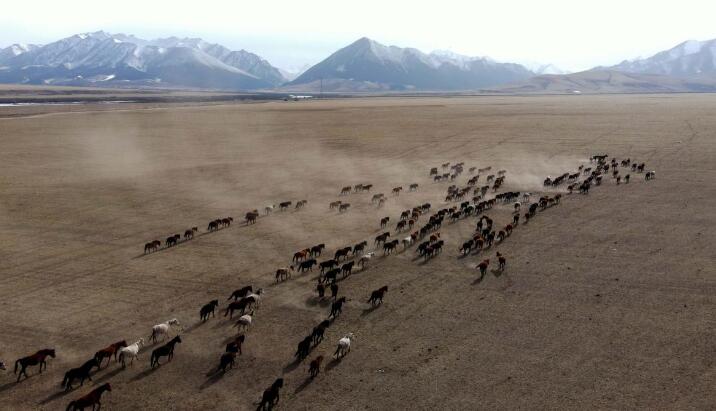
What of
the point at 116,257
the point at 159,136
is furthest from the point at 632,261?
the point at 159,136

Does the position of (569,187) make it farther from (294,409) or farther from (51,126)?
(51,126)

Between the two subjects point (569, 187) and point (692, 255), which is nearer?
point (692, 255)

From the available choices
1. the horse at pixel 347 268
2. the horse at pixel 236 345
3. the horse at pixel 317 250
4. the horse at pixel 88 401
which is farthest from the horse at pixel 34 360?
the horse at pixel 317 250

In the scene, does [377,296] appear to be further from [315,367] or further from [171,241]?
[171,241]

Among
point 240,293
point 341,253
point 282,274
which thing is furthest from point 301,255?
point 240,293

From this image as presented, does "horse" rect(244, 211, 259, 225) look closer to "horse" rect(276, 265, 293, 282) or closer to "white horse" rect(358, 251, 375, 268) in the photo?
"horse" rect(276, 265, 293, 282)

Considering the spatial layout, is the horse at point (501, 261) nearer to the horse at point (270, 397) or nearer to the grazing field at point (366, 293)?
the grazing field at point (366, 293)

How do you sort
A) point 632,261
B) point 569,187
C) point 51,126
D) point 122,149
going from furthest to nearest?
point 51,126, point 122,149, point 569,187, point 632,261
